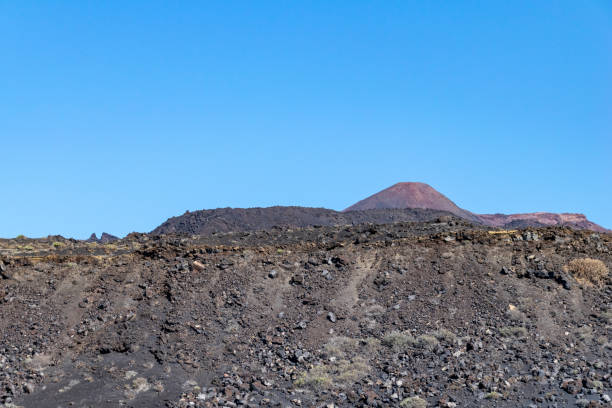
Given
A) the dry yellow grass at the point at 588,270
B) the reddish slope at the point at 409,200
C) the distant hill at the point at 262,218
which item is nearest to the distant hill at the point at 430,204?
the reddish slope at the point at 409,200

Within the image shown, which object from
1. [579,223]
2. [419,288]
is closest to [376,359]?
[419,288]

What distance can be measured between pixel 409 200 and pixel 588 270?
8235 centimetres

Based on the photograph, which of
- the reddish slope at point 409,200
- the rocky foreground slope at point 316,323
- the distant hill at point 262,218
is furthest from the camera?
the reddish slope at point 409,200

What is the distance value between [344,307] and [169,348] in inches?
245

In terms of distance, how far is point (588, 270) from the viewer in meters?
27.9

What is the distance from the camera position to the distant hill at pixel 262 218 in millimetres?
72938

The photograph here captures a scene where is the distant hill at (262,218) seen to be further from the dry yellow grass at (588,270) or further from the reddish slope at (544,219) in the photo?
the dry yellow grass at (588,270)

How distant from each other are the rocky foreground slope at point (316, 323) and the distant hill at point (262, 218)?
132 ft

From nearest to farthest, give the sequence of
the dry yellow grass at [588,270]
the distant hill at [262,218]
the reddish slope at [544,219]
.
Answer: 1. the dry yellow grass at [588,270]
2. the distant hill at [262,218]
3. the reddish slope at [544,219]

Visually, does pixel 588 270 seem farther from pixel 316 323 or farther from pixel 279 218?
pixel 279 218

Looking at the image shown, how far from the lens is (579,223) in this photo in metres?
107

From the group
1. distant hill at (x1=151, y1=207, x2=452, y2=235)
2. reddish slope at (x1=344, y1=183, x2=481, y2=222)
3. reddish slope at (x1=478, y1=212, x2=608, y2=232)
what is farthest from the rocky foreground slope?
reddish slope at (x1=478, y1=212, x2=608, y2=232)

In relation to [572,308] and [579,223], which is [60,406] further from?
[579,223]

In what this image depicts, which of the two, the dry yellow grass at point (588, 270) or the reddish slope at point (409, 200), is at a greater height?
the reddish slope at point (409, 200)
